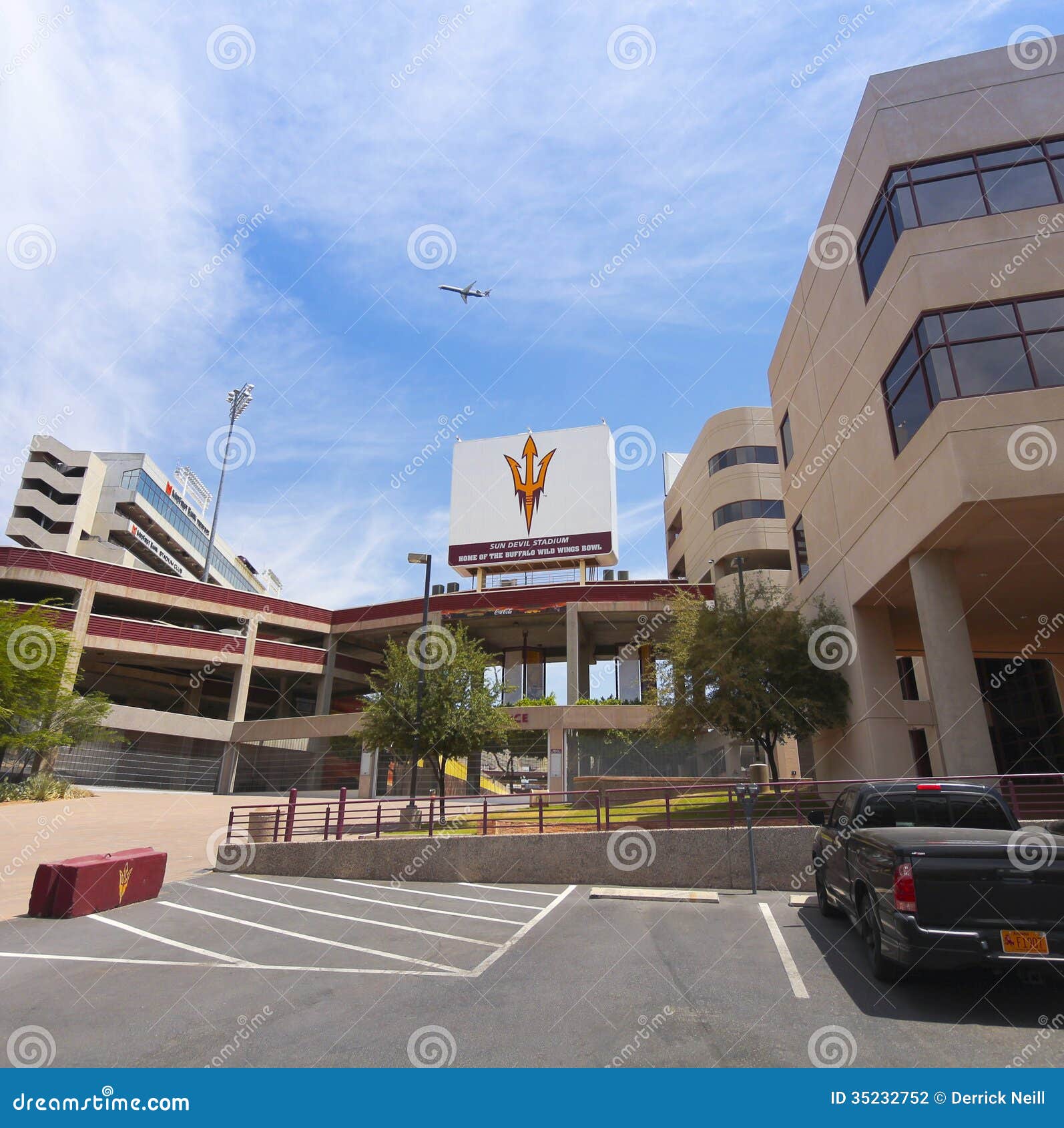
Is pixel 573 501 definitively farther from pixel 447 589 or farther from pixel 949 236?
pixel 949 236

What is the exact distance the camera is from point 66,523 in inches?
2657

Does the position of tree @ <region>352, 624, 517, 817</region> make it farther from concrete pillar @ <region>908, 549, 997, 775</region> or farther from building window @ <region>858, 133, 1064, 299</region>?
building window @ <region>858, 133, 1064, 299</region>

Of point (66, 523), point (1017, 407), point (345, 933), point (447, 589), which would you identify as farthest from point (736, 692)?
point (66, 523)

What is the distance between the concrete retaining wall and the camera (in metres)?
13.1
